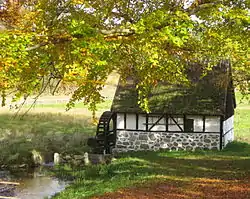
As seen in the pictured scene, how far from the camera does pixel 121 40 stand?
29.8 feet

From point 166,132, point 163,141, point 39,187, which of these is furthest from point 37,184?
point 166,132

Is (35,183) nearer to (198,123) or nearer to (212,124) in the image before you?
(198,123)

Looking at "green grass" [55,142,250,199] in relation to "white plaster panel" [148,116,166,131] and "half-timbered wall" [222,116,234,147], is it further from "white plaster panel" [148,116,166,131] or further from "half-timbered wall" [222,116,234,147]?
"white plaster panel" [148,116,166,131]

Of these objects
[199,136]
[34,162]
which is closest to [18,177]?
[34,162]

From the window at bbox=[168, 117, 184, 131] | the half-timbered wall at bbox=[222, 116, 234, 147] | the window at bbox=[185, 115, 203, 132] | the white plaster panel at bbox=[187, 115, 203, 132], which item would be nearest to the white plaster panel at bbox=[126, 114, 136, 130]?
the window at bbox=[168, 117, 184, 131]

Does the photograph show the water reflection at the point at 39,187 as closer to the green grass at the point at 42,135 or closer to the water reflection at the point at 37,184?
the water reflection at the point at 37,184

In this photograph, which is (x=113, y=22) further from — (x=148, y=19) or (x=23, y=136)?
(x=23, y=136)

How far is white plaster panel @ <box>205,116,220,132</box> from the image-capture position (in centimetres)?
2627

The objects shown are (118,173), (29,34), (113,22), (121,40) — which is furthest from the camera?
(118,173)

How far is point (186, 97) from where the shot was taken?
27.2 m

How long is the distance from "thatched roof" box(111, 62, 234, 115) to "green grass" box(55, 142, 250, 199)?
282 cm

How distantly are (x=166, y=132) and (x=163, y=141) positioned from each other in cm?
64

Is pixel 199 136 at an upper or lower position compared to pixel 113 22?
lower

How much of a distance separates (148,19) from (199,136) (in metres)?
19.1
